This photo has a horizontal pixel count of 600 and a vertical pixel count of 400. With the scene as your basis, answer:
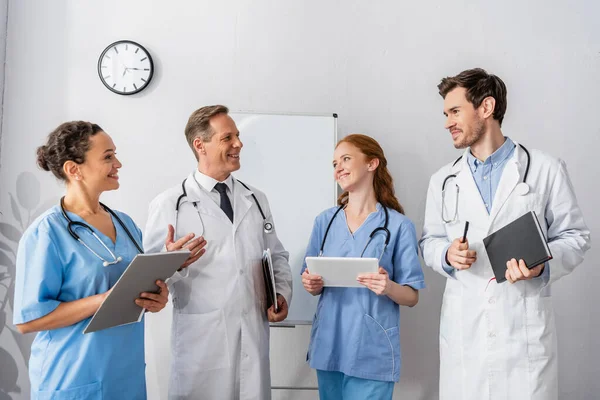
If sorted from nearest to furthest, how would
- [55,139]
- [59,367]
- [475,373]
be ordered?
[59,367] → [55,139] → [475,373]

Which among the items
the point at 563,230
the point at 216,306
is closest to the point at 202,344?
the point at 216,306

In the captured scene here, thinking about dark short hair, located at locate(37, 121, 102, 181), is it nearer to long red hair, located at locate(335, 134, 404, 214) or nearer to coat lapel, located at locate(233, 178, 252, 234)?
coat lapel, located at locate(233, 178, 252, 234)

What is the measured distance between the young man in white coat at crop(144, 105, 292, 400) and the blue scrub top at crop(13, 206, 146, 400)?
307 mm

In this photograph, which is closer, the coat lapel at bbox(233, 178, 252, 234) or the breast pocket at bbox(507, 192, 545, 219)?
the breast pocket at bbox(507, 192, 545, 219)

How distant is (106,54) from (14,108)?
23.4 inches

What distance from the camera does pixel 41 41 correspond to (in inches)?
112

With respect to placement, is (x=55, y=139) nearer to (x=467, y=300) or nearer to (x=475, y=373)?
(x=467, y=300)

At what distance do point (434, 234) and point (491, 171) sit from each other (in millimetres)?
343

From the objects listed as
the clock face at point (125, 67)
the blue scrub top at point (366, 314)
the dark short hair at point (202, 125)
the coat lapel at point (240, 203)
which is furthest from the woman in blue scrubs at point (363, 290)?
the clock face at point (125, 67)

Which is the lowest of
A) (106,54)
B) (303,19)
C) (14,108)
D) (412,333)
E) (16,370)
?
(16,370)

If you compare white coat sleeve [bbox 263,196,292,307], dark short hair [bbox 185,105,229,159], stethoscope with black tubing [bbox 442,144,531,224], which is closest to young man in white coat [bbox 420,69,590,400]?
stethoscope with black tubing [bbox 442,144,531,224]

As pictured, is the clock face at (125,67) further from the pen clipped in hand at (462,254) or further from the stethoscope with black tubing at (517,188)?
the pen clipped in hand at (462,254)

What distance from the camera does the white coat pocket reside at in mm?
1944

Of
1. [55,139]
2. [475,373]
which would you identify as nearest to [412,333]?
[475,373]
